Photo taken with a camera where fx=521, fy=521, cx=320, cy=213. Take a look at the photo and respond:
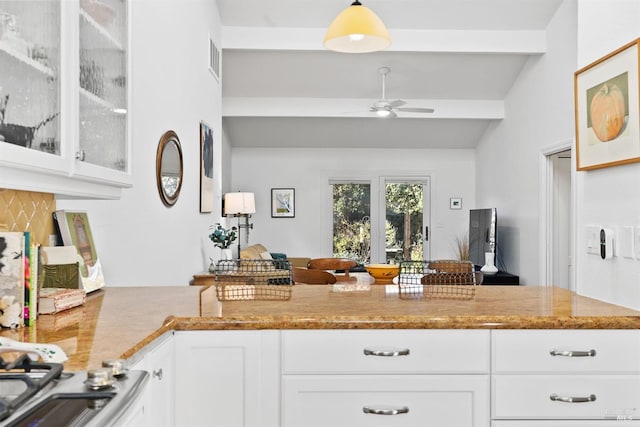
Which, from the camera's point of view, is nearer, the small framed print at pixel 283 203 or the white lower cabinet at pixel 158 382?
the white lower cabinet at pixel 158 382

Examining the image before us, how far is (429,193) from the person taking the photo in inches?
331

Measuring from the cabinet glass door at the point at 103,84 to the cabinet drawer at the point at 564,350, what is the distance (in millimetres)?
1459

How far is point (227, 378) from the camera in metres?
1.72

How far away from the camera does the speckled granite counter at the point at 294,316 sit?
148 centimetres

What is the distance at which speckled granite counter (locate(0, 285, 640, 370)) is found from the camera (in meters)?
1.48

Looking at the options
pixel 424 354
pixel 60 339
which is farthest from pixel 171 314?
pixel 424 354

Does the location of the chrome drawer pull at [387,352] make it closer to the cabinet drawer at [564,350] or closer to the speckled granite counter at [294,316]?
the speckled granite counter at [294,316]

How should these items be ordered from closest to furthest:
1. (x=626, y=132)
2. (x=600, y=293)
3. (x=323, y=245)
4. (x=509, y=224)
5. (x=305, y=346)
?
(x=305, y=346) → (x=626, y=132) → (x=600, y=293) → (x=509, y=224) → (x=323, y=245)

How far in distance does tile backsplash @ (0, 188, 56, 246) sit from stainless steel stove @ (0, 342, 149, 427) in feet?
2.56

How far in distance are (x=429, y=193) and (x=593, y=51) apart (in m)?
6.28

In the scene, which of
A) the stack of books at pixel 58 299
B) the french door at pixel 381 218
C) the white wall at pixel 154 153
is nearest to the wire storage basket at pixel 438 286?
the stack of books at pixel 58 299

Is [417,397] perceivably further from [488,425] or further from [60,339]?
[60,339]

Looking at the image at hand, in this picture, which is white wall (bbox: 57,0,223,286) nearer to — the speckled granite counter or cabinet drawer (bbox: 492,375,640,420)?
Result: the speckled granite counter

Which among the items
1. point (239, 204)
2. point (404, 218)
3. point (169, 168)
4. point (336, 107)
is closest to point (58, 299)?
point (169, 168)
